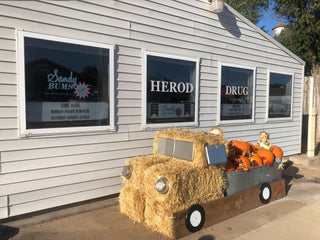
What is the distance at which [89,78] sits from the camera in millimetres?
4312

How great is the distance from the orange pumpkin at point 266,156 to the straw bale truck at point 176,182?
1050 mm

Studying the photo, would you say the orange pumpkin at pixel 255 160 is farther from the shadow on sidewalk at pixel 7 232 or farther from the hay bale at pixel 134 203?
the shadow on sidewalk at pixel 7 232

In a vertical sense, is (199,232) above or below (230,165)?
below

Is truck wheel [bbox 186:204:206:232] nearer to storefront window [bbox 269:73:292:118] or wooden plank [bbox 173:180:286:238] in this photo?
wooden plank [bbox 173:180:286:238]

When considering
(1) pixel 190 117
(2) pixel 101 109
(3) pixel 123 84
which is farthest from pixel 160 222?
(1) pixel 190 117

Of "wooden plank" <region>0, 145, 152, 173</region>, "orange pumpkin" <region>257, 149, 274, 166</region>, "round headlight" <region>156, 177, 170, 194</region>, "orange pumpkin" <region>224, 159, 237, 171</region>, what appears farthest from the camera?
"orange pumpkin" <region>257, 149, 274, 166</region>

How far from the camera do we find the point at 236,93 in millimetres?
6684

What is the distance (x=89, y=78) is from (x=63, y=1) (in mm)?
1163

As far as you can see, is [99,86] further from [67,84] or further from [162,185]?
[162,185]

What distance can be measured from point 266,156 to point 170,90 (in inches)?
84.4

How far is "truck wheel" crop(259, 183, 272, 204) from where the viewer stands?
15.4 feet

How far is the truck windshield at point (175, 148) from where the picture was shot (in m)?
3.73

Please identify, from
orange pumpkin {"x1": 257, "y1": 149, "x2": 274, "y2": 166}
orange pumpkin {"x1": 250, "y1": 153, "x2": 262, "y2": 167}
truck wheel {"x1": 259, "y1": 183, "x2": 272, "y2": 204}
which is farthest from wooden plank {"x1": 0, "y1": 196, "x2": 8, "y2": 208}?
orange pumpkin {"x1": 257, "y1": 149, "x2": 274, "y2": 166}

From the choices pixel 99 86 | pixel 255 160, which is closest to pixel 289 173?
pixel 255 160
